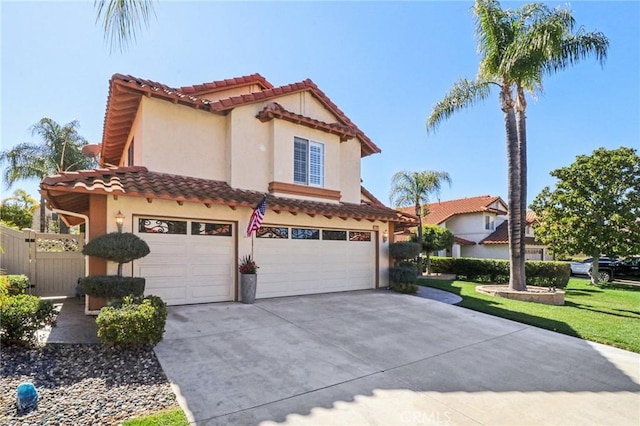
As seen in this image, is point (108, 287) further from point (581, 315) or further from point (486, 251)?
point (486, 251)

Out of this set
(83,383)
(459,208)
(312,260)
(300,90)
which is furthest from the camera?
(459,208)

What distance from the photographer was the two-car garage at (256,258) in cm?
942

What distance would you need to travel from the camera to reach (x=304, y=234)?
12469 millimetres

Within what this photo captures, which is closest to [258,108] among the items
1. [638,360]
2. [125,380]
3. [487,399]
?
[125,380]

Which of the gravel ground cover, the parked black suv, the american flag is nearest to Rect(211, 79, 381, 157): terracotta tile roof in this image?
the american flag

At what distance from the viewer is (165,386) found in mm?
4918

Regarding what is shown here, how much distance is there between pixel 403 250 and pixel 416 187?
8.21 metres

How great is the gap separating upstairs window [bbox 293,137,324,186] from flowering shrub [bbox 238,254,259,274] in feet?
11.1

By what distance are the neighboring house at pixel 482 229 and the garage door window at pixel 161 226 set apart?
24083mm

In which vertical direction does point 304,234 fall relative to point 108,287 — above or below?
above

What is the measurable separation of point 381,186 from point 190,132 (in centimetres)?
1488

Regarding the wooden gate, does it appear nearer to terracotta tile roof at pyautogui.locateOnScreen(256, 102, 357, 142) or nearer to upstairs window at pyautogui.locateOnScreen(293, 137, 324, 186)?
terracotta tile roof at pyautogui.locateOnScreen(256, 102, 357, 142)

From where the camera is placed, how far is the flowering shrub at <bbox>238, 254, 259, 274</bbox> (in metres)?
10.5

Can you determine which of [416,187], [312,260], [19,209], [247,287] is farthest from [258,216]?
[19,209]
